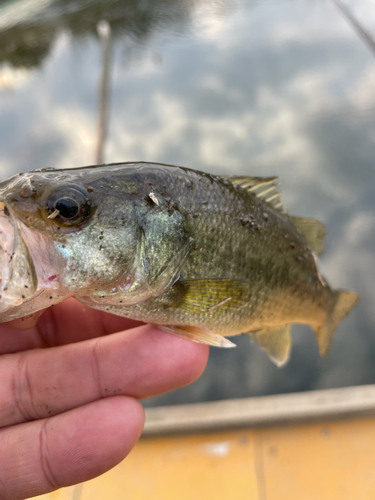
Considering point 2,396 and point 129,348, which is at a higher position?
point 129,348

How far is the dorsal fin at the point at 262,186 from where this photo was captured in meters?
1.67

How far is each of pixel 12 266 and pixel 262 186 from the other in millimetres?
1270

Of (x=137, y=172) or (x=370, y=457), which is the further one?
(x=370, y=457)

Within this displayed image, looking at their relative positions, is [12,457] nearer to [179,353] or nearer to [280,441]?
[179,353]

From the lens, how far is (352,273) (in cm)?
482

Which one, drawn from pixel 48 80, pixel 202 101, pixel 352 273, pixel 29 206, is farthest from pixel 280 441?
pixel 48 80


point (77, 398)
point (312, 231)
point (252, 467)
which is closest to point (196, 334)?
point (77, 398)

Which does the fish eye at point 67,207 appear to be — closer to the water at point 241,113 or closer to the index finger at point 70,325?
the index finger at point 70,325

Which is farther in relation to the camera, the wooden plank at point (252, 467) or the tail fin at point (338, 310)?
the wooden plank at point (252, 467)

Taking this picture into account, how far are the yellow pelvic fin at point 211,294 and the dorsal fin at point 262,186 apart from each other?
20.2 inches

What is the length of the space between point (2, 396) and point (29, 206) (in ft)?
3.00

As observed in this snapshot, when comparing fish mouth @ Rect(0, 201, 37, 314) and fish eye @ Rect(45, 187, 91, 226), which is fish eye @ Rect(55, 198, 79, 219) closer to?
fish eye @ Rect(45, 187, 91, 226)

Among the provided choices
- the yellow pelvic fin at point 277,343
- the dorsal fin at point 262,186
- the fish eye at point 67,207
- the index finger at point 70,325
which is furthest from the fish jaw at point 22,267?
the yellow pelvic fin at point 277,343

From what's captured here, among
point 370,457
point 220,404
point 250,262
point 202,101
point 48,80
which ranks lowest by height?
point 370,457
